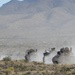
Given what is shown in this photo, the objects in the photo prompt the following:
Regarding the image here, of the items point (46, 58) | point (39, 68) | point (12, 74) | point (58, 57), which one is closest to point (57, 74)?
point (12, 74)

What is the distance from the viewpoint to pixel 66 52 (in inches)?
1735

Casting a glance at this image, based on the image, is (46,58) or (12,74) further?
(46,58)

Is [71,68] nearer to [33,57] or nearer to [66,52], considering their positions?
[66,52]

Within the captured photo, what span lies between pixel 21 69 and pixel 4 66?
2706 millimetres

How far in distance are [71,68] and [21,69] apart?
375cm

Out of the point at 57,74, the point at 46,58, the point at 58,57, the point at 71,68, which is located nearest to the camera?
the point at 57,74

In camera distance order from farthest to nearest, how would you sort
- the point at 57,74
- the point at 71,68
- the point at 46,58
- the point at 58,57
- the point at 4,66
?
the point at 46,58 → the point at 58,57 → the point at 4,66 → the point at 71,68 → the point at 57,74

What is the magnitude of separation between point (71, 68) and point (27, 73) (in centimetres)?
361

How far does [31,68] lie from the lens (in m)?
34.1

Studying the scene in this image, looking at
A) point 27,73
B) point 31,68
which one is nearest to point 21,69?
point 31,68

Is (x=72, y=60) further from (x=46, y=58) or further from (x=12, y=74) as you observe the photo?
(x=12, y=74)

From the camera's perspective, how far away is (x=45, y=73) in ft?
97.6

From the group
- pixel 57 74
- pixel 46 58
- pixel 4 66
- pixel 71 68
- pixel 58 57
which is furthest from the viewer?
pixel 46 58

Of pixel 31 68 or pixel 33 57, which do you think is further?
pixel 33 57
